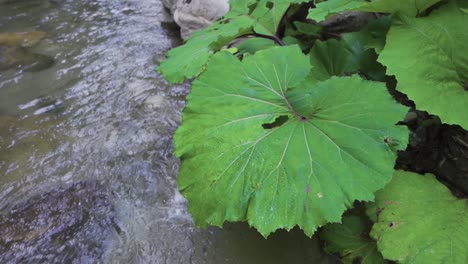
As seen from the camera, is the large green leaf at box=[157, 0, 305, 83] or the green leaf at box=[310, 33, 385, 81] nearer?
the green leaf at box=[310, 33, 385, 81]

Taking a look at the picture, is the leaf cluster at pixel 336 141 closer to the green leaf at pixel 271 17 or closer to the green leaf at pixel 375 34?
the green leaf at pixel 375 34

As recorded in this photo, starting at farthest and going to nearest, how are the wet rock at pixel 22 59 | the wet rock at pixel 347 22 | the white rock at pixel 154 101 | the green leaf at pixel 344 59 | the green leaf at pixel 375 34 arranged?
the wet rock at pixel 22 59 < the white rock at pixel 154 101 < the wet rock at pixel 347 22 < the green leaf at pixel 344 59 < the green leaf at pixel 375 34

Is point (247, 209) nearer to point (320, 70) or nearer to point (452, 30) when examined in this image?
point (320, 70)

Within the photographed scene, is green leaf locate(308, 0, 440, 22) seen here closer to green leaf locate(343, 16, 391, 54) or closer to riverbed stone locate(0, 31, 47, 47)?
green leaf locate(343, 16, 391, 54)

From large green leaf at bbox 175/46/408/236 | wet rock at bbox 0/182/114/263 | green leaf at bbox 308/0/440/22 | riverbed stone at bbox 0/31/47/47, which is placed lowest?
wet rock at bbox 0/182/114/263

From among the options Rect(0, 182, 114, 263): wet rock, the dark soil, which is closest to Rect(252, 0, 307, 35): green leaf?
the dark soil

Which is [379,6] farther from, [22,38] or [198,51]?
[22,38]

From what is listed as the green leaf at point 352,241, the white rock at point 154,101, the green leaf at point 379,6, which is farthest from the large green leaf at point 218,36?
the green leaf at point 352,241
